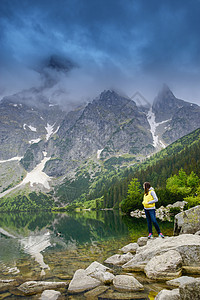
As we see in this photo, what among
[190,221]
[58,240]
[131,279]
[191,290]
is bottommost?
[58,240]

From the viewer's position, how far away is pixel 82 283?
991 centimetres

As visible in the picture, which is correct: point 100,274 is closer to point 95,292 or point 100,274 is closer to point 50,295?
point 95,292

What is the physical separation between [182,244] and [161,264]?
1707 mm

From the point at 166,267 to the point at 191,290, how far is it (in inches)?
199

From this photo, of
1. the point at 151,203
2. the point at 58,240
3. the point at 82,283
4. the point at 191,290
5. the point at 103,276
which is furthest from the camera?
the point at 58,240

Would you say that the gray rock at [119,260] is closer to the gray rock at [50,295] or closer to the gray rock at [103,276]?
the gray rock at [103,276]

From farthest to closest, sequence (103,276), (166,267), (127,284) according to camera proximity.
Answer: (103,276) → (166,267) → (127,284)

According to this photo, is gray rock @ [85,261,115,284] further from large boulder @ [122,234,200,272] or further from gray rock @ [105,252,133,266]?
gray rock @ [105,252,133,266]

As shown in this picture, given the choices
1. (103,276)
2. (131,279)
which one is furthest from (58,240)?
(131,279)

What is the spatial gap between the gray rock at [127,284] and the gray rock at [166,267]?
137 centimetres

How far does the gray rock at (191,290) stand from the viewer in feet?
18.3

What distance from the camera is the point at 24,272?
1351 centimetres

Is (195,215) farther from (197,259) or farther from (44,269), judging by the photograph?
(44,269)

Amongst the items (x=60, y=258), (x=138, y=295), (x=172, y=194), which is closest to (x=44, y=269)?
(x=60, y=258)
